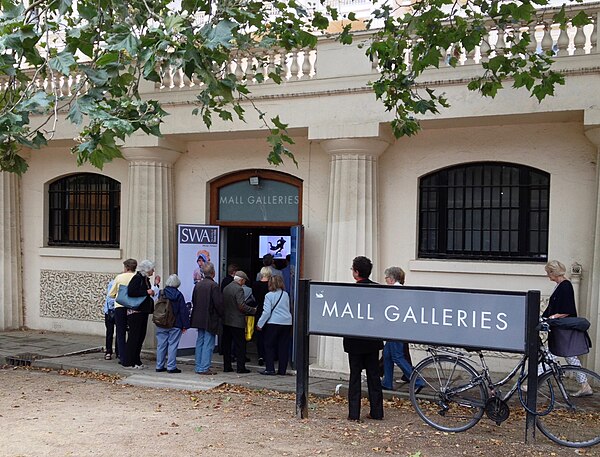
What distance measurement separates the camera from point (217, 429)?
7508 mm

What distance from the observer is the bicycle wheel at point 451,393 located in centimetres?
741

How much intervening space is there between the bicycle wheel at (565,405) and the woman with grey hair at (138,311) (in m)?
5.79

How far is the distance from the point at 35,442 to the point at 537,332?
467 centimetres

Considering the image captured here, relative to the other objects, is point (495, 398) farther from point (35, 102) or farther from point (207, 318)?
point (35, 102)

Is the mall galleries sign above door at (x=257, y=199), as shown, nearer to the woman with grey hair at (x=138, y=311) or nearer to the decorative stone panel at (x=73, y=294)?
the woman with grey hair at (x=138, y=311)

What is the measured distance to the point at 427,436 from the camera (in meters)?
7.34

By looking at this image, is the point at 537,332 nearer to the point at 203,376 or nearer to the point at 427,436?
the point at 427,436

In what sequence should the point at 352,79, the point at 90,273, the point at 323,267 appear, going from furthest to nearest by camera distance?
1. the point at 90,273
2. the point at 323,267
3. the point at 352,79

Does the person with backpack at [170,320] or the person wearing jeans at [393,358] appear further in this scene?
the person with backpack at [170,320]

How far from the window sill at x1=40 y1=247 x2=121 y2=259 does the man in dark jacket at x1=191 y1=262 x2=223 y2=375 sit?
3.55 meters

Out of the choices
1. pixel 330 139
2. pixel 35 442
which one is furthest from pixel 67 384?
pixel 330 139

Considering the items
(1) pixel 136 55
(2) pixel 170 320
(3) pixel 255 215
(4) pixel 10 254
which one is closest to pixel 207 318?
(2) pixel 170 320

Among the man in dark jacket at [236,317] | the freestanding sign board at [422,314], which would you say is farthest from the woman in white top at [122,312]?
the freestanding sign board at [422,314]

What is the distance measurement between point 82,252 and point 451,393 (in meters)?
8.75
